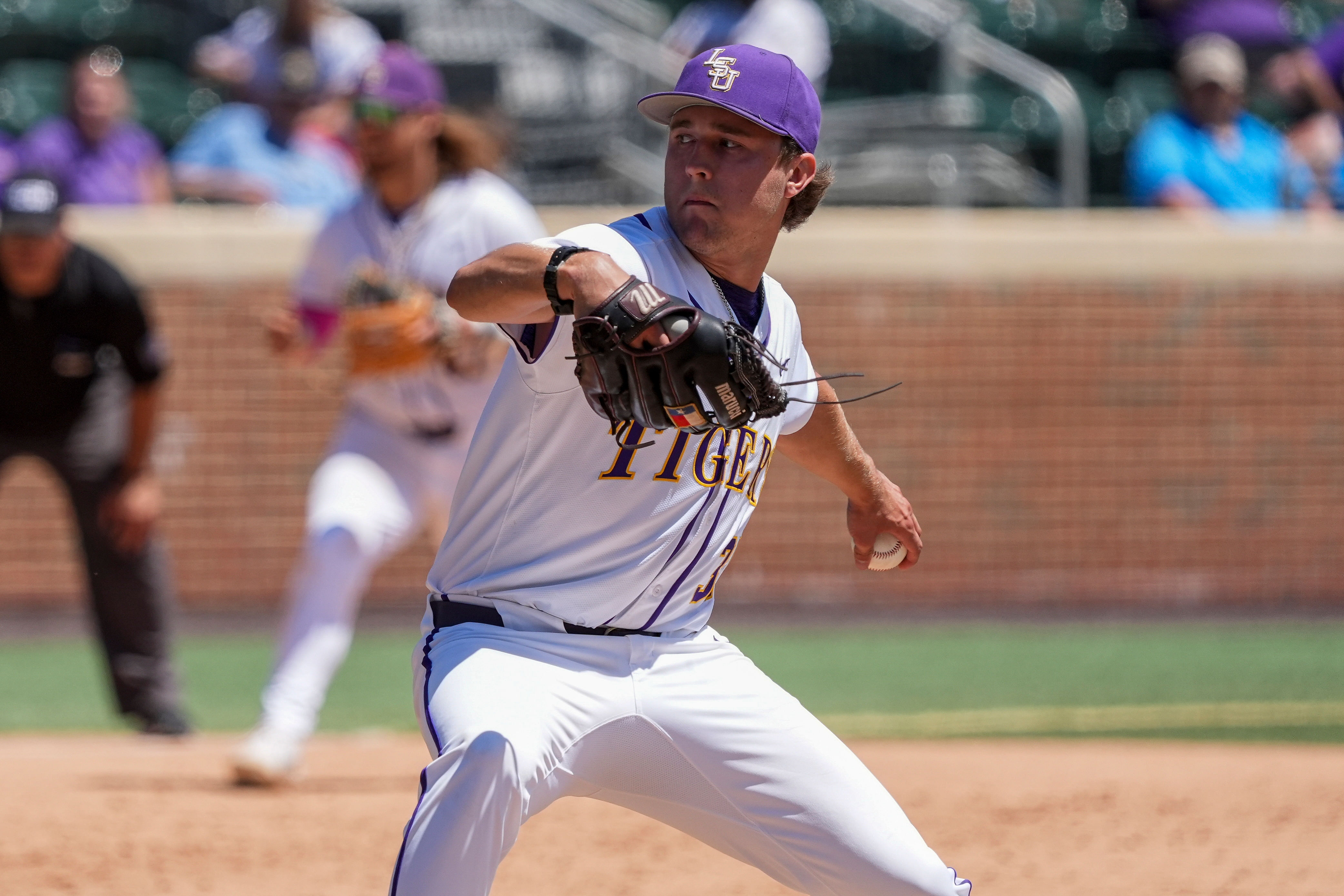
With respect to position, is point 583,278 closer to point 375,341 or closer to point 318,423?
point 375,341

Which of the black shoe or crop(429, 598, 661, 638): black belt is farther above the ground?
crop(429, 598, 661, 638): black belt

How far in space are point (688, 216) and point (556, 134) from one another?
808cm

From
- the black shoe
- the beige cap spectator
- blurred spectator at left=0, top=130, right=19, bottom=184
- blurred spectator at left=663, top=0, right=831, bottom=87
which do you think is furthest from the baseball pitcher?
the beige cap spectator

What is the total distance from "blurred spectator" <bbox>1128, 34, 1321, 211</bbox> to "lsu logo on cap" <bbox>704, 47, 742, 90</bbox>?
8487 mm

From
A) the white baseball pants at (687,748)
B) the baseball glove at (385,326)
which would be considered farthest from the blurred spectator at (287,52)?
the white baseball pants at (687,748)

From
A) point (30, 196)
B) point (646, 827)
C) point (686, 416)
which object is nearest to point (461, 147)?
point (30, 196)

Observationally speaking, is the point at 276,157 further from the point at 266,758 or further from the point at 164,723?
the point at 266,758

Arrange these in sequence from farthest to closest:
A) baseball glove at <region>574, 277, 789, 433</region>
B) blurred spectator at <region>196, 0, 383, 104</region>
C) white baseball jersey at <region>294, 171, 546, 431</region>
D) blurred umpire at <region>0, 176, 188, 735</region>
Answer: blurred spectator at <region>196, 0, 383, 104</region>, blurred umpire at <region>0, 176, 188, 735</region>, white baseball jersey at <region>294, 171, 546, 431</region>, baseball glove at <region>574, 277, 789, 433</region>

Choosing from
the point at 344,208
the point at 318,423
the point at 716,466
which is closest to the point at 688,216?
the point at 716,466

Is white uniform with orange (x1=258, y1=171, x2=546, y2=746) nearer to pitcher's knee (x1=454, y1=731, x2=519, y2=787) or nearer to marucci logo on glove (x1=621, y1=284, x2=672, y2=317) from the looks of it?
pitcher's knee (x1=454, y1=731, x2=519, y2=787)

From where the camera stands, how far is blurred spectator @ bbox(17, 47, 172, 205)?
381 inches

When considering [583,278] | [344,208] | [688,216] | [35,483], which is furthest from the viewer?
[35,483]

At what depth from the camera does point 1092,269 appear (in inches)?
412

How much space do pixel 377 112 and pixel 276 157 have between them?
16.0 feet
